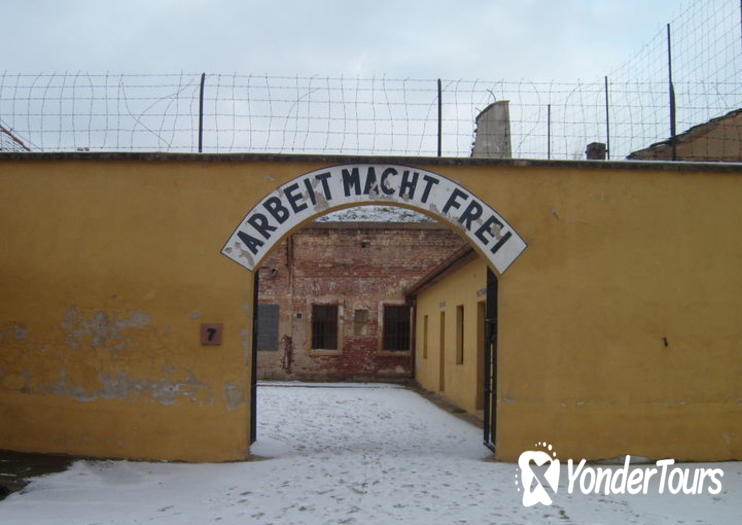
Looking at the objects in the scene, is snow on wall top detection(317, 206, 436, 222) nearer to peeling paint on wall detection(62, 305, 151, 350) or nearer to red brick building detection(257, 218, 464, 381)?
red brick building detection(257, 218, 464, 381)

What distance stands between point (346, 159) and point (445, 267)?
24.3 feet

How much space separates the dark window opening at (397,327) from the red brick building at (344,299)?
32mm

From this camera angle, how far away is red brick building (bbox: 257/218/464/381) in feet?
75.6

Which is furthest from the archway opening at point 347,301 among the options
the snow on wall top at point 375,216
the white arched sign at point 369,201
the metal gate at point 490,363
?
the white arched sign at point 369,201

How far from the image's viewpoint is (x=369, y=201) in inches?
325

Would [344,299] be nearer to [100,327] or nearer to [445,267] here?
[445,267]

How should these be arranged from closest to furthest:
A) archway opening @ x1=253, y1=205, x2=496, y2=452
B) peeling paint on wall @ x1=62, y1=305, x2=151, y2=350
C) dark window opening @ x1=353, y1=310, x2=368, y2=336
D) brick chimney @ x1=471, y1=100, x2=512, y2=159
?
1. peeling paint on wall @ x1=62, y1=305, x2=151, y2=350
2. brick chimney @ x1=471, y1=100, x2=512, y2=159
3. archway opening @ x1=253, y1=205, x2=496, y2=452
4. dark window opening @ x1=353, y1=310, x2=368, y2=336

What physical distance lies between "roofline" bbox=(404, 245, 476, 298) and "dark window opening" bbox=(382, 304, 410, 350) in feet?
2.35

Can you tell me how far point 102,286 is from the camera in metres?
8.12

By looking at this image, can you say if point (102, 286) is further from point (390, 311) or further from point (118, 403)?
point (390, 311)

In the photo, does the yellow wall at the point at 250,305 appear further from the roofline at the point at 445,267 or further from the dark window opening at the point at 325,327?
the dark window opening at the point at 325,327

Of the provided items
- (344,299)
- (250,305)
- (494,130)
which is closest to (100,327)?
(250,305)

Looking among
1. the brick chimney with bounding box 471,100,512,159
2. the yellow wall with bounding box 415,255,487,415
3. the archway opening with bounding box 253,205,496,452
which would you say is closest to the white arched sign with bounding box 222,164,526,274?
the brick chimney with bounding box 471,100,512,159

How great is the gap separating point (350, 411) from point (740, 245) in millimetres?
7787
